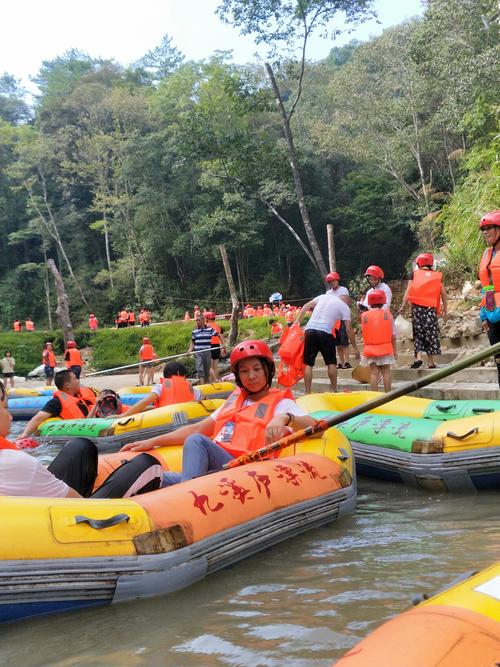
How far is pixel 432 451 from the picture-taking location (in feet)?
16.2

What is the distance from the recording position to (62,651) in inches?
108


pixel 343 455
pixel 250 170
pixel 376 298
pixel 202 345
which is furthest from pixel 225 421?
pixel 250 170

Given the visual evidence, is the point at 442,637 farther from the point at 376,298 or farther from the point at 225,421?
the point at 376,298

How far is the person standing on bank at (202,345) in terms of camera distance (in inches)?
495

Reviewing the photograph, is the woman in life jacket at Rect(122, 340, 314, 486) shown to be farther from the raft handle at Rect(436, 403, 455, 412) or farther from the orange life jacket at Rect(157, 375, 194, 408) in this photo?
the orange life jacket at Rect(157, 375, 194, 408)

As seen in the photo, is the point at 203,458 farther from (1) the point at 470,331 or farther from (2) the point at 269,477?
(1) the point at 470,331

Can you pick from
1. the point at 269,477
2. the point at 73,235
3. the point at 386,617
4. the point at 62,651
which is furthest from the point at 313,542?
the point at 73,235

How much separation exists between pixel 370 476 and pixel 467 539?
1789 mm

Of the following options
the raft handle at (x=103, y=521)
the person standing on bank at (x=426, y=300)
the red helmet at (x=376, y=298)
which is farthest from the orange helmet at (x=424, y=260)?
the raft handle at (x=103, y=521)

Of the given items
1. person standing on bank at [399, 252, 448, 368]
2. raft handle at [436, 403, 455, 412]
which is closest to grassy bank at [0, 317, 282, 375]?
person standing on bank at [399, 252, 448, 368]

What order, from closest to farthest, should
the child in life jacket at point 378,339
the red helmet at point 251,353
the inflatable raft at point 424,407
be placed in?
the red helmet at point 251,353
the inflatable raft at point 424,407
the child in life jacket at point 378,339

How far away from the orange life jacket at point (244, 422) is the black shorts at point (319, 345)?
344 centimetres

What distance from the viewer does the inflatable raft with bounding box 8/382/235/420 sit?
10141 millimetres

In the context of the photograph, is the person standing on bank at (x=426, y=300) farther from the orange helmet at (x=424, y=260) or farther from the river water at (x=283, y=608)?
the river water at (x=283, y=608)
